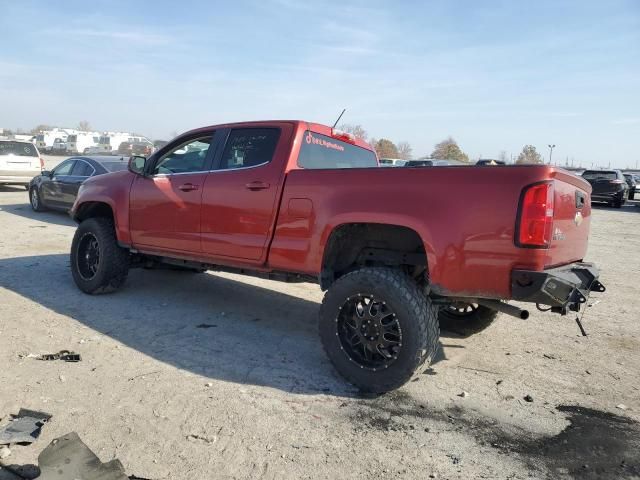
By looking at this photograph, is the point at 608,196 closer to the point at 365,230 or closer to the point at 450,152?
the point at 365,230

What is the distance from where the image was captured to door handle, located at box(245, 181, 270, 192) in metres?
4.29

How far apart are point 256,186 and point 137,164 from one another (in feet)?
6.34

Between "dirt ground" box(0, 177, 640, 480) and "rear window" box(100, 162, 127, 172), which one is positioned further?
"rear window" box(100, 162, 127, 172)

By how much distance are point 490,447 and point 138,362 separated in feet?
8.77

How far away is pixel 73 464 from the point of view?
2607mm

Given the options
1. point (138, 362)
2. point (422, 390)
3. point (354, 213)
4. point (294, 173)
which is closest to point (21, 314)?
point (138, 362)

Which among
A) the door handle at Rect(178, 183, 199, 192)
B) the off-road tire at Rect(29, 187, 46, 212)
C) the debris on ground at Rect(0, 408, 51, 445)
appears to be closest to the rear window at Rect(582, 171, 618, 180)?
→ the off-road tire at Rect(29, 187, 46, 212)

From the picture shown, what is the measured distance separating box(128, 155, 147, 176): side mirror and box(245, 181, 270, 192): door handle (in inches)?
69.7

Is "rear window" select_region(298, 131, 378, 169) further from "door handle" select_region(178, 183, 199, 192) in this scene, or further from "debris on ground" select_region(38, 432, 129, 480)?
"debris on ground" select_region(38, 432, 129, 480)

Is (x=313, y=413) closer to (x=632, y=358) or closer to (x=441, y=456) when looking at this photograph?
(x=441, y=456)

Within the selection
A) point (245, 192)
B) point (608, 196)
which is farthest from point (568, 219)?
point (608, 196)

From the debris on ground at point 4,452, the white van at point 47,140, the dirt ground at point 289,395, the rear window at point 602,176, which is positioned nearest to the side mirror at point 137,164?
the dirt ground at point 289,395

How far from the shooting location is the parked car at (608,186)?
918 inches

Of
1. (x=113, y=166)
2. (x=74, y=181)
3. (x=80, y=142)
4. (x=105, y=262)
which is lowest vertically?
(x=105, y=262)
